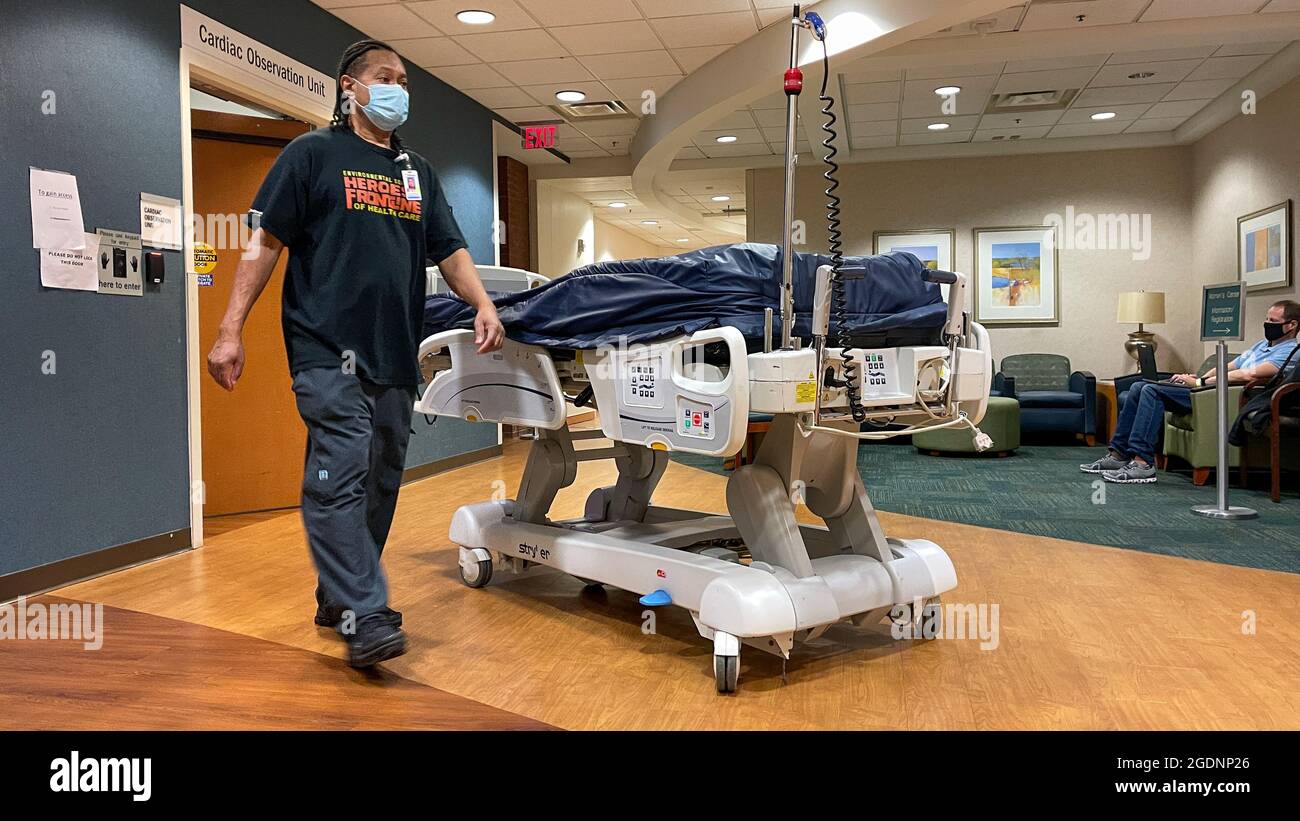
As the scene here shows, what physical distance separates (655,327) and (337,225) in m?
0.85

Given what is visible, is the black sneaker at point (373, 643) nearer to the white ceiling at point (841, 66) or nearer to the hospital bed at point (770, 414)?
the hospital bed at point (770, 414)

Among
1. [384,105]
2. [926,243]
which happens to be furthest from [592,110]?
[384,105]

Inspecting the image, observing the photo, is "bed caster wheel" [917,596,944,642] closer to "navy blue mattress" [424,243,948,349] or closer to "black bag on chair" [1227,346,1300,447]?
"navy blue mattress" [424,243,948,349]

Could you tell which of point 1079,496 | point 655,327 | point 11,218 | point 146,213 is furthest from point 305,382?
point 1079,496

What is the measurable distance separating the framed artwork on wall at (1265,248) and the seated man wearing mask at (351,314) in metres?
6.27

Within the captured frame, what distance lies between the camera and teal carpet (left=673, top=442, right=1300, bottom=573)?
13.5 ft

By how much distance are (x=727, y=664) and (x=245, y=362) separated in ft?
12.5

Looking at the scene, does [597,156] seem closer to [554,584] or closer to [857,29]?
[857,29]

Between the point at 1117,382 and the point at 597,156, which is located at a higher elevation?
the point at 597,156

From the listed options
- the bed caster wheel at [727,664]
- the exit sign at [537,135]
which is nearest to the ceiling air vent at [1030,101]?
the exit sign at [537,135]

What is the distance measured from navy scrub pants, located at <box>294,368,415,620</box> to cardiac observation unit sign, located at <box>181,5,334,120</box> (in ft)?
8.78

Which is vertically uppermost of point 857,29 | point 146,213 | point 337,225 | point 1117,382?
point 857,29

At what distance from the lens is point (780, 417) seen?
261 cm
